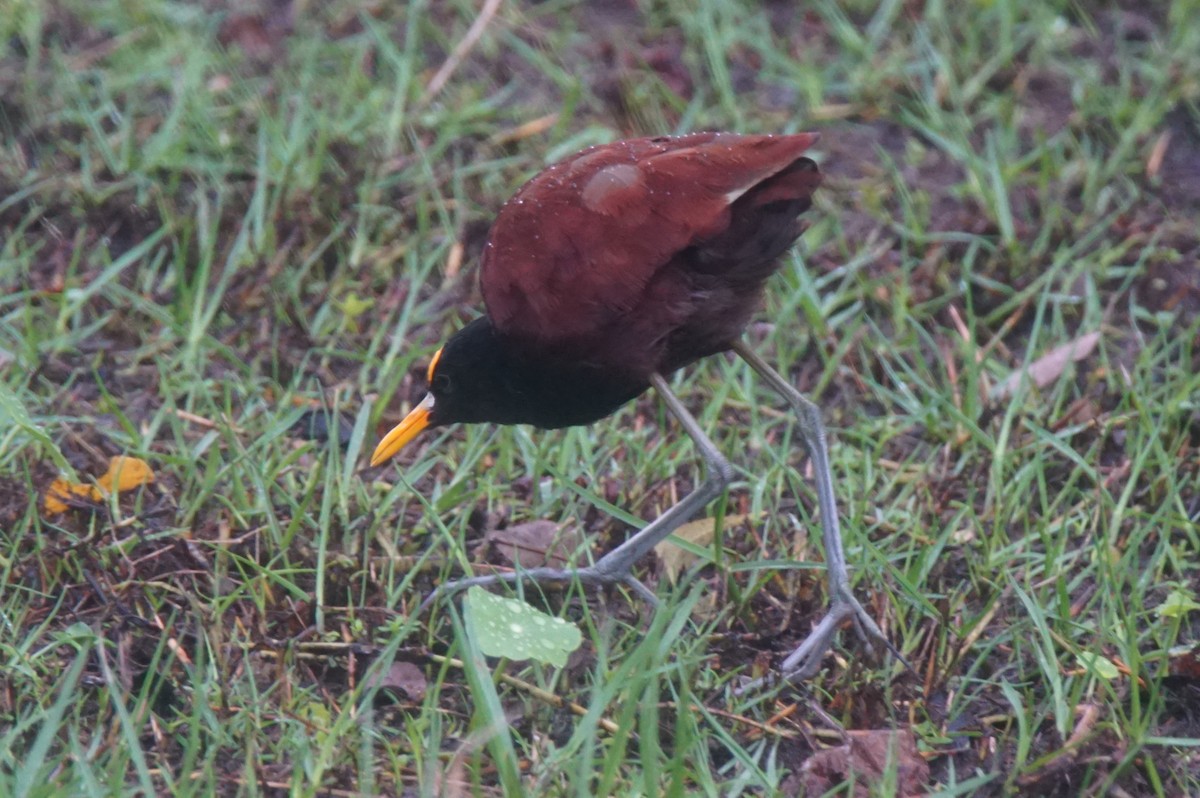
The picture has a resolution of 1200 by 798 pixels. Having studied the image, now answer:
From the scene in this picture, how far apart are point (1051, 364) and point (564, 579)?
5.84ft

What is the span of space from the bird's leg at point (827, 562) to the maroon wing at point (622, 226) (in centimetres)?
45

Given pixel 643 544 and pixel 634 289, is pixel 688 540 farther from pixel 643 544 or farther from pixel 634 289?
pixel 634 289

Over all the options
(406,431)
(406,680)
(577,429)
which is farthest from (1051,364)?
(406,680)

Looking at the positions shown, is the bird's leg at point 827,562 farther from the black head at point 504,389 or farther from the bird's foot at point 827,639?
the black head at point 504,389

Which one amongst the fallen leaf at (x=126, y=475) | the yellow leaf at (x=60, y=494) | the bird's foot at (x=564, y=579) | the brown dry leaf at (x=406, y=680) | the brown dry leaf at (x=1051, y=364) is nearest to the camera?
the brown dry leaf at (x=406, y=680)

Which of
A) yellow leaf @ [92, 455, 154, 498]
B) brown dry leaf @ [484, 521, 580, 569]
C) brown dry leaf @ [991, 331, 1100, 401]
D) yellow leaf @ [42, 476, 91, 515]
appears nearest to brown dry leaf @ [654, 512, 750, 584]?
brown dry leaf @ [484, 521, 580, 569]

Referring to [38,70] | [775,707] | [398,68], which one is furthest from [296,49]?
[775,707]

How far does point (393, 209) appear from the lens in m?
4.80

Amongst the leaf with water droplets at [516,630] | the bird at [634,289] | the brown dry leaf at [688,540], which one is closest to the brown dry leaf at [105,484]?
the bird at [634,289]

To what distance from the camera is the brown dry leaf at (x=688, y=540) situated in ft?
→ 11.8

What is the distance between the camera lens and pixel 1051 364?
4.32m

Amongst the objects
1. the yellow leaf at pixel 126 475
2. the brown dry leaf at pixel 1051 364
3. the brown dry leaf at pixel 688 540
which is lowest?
the brown dry leaf at pixel 1051 364

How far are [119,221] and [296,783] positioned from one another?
2595 millimetres

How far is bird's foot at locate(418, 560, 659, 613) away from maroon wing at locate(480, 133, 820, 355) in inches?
22.0
